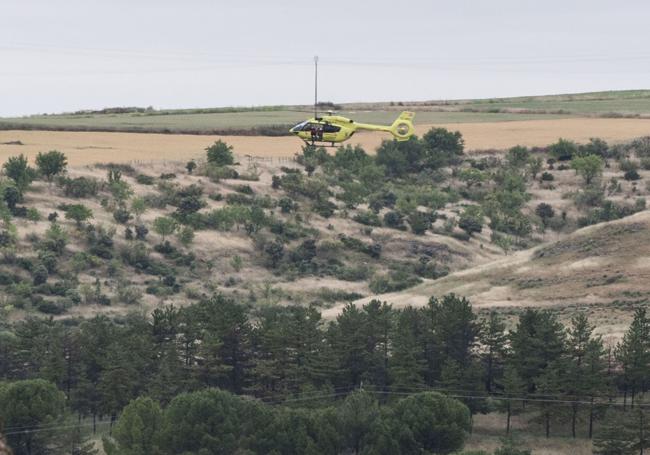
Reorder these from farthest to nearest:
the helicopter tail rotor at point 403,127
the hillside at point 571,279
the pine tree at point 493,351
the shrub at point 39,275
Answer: the shrub at point 39,275, the hillside at point 571,279, the helicopter tail rotor at point 403,127, the pine tree at point 493,351

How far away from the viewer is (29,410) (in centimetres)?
12556

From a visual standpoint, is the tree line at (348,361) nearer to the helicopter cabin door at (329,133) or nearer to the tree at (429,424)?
the tree at (429,424)

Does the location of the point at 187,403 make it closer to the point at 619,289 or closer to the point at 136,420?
the point at 136,420

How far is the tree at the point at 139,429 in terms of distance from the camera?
119 meters

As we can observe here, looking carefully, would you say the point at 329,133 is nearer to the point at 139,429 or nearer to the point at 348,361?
the point at 348,361

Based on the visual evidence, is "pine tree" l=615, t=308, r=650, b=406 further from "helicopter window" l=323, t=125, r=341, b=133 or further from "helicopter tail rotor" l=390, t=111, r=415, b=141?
"helicopter tail rotor" l=390, t=111, r=415, b=141

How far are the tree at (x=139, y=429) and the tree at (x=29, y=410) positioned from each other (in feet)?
20.4

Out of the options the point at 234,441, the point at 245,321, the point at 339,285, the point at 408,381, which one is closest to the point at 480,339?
the point at 408,381

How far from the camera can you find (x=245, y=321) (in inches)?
5851

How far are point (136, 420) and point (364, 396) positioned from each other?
16.8 meters

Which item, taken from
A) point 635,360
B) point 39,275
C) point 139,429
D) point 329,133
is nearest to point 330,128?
point 329,133

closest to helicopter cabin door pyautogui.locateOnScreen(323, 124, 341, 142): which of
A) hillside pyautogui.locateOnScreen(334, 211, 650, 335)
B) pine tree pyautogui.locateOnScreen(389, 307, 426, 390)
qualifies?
pine tree pyautogui.locateOnScreen(389, 307, 426, 390)

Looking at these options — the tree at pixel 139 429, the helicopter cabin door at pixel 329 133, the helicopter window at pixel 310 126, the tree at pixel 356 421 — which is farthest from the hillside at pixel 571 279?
the tree at pixel 139 429

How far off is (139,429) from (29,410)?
10098mm
